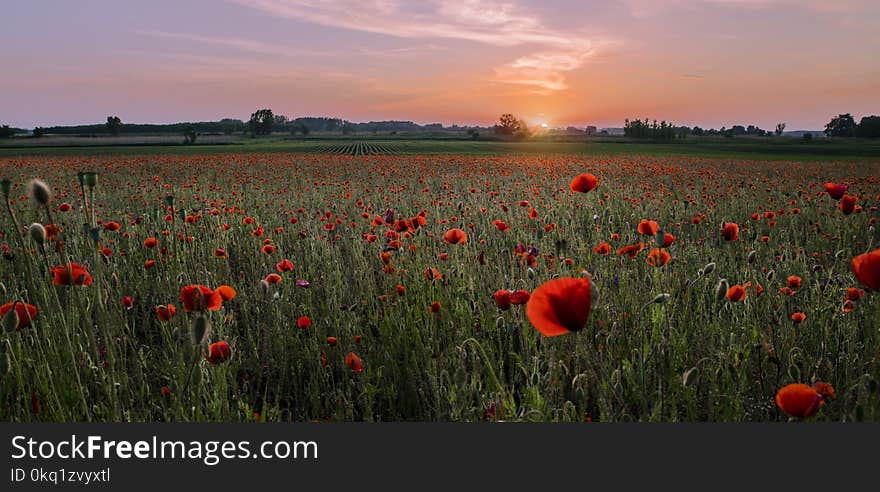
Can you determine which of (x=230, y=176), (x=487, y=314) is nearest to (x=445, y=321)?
(x=487, y=314)

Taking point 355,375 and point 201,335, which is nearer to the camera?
point 201,335

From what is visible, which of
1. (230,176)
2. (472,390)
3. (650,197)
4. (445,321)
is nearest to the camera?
(472,390)

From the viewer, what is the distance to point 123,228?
6.02m

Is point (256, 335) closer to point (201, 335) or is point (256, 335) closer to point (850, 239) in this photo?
point (201, 335)

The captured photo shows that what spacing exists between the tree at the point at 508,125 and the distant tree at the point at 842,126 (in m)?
79.4

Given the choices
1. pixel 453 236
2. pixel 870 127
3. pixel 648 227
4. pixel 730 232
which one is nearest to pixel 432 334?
pixel 453 236

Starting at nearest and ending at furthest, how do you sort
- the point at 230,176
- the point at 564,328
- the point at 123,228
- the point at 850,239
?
the point at 564,328
the point at 850,239
the point at 123,228
the point at 230,176

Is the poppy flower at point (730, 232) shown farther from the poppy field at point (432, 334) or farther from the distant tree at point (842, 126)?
the distant tree at point (842, 126)

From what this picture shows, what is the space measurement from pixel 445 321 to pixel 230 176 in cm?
1196

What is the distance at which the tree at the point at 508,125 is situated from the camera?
125 meters

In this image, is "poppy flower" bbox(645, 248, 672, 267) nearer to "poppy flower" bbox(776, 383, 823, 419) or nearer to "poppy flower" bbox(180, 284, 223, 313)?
"poppy flower" bbox(776, 383, 823, 419)

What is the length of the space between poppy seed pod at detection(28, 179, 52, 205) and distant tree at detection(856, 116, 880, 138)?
4545 cm

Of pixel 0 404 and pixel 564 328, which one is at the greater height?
pixel 564 328

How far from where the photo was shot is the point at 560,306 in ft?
4.42
